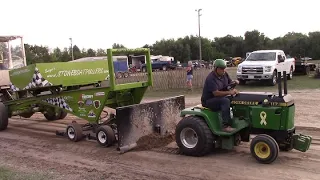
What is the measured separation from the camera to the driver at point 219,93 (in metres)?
6.54

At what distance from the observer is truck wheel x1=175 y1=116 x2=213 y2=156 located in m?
6.62

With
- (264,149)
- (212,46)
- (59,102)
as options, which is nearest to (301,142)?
(264,149)

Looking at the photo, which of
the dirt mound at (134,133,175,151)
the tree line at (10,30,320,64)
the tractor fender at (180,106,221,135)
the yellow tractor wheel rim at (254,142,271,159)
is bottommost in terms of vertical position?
the dirt mound at (134,133,175,151)

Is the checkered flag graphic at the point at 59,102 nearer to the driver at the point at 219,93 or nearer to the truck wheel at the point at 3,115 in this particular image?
the truck wheel at the point at 3,115

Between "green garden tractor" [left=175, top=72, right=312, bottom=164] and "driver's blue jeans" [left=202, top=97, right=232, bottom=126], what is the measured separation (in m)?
0.10

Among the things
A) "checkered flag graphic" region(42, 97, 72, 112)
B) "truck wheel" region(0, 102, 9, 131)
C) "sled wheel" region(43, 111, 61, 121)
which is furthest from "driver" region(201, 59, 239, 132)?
"sled wheel" region(43, 111, 61, 121)

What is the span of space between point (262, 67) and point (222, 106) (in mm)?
12967

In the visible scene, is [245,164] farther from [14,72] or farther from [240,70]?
[240,70]

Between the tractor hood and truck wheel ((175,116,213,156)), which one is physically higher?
the tractor hood

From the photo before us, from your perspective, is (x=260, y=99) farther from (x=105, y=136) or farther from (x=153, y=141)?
(x=105, y=136)

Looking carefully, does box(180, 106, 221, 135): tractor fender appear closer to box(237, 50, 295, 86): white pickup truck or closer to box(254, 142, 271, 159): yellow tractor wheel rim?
box(254, 142, 271, 159): yellow tractor wheel rim

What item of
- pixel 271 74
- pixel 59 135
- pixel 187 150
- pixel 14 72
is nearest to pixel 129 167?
pixel 187 150

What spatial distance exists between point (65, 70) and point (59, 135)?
5.30ft

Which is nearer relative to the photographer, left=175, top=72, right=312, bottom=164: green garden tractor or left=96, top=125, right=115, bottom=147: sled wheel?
left=175, top=72, right=312, bottom=164: green garden tractor
